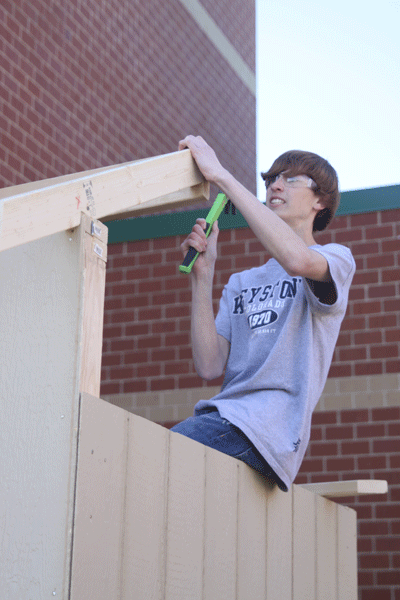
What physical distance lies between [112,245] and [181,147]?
5254 millimetres

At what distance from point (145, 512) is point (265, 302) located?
110 centimetres

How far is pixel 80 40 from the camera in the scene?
8.18 m

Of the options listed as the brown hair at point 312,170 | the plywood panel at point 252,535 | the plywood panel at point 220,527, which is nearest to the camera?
the plywood panel at point 220,527

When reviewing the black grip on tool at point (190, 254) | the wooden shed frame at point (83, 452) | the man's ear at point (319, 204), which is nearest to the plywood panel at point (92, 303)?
the wooden shed frame at point (83, 452)

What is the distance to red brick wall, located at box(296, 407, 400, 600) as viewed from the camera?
20.1 ft

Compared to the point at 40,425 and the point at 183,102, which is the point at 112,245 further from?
the point at 40,425

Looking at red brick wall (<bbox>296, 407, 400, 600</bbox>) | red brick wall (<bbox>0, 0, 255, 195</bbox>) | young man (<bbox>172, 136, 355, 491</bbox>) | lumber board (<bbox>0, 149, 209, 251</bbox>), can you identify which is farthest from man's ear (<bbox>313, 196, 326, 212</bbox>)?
red brick wall (<bbox>0, 0, 255, 195</bbox>)

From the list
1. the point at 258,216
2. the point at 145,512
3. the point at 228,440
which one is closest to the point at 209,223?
the point at 258,216

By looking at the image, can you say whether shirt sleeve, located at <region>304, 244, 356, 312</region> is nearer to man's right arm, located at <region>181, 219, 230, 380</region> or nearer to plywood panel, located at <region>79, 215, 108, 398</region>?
man's right arm, located at <region>181, 219, 230, 380</region>

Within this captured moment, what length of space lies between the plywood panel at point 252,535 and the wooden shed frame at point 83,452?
39 mm

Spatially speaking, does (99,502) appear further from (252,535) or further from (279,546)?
(279,546)

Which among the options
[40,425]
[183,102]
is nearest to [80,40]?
[183,102]

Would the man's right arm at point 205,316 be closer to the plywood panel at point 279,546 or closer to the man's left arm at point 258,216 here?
the man's left arm at point 258,216

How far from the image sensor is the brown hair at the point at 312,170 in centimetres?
288
